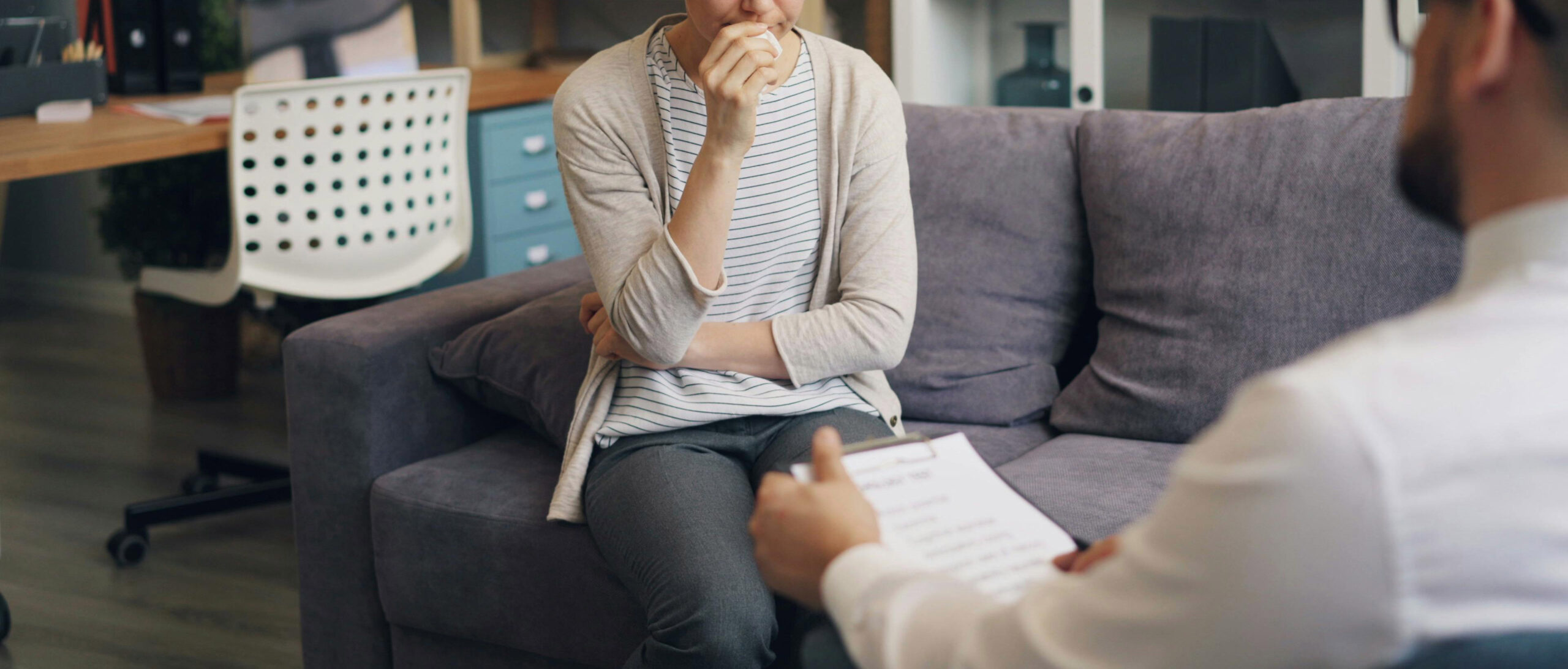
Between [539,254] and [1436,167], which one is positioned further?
[539,254]

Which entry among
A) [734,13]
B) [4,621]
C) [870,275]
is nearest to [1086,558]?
[870,275]

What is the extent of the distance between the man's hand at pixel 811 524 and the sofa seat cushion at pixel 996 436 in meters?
0.76

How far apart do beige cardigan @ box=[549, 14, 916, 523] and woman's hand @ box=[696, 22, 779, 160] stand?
12cm

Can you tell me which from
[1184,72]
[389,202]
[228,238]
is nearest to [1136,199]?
[1184,72]

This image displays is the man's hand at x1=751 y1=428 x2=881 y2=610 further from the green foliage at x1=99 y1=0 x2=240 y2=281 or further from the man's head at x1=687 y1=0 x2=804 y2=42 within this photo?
the green foliage at x1=99 y1=0 x2=240 y2=281

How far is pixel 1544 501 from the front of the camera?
550 mm

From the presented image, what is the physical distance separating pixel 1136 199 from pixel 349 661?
112 centimetres

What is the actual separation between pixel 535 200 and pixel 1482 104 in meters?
2.49

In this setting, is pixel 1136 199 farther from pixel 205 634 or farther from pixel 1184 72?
pixel 205 634

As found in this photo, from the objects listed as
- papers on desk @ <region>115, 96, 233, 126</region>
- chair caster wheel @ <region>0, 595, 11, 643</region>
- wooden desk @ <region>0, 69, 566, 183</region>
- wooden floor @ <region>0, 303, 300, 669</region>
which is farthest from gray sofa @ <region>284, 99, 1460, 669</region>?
papers on desk @ <region>115, 96, 233, 126</region>

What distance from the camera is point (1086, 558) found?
896mm

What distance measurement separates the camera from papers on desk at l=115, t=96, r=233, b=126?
248cm

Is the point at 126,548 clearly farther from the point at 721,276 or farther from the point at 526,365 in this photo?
the point at 721,276

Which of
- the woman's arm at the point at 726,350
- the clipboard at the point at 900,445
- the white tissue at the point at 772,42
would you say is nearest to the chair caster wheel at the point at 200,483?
the woman's arm at the point at 726,350
